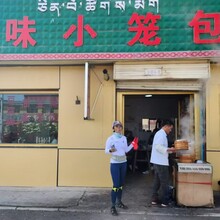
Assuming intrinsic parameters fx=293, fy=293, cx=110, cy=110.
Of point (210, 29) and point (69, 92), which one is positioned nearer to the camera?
point (210, 29)

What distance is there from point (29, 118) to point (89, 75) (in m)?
1.96

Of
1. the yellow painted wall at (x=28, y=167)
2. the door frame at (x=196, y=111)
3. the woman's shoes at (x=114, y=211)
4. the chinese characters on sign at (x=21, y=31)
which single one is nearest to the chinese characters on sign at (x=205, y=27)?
the door frame at (x=196, y=111)

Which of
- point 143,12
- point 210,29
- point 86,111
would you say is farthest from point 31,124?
point 210,29

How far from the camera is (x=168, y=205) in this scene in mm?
5844

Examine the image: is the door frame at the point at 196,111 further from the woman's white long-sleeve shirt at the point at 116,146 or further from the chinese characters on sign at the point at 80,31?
the woman's white long-sleeve shirt at the point at 116,146

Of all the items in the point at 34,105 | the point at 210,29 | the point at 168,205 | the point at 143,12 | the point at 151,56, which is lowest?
the point at 168,205

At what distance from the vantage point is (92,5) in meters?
6.98

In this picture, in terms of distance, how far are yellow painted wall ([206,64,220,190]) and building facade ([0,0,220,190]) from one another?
2 cm

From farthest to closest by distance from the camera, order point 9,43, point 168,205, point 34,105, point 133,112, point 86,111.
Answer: point 133,112
point 34,105
point 9,43
point 86,111
point 168,205

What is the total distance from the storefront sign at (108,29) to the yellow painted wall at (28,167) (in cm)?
232

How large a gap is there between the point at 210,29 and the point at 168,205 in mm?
3955

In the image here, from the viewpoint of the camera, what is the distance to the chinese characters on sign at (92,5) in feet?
22.6

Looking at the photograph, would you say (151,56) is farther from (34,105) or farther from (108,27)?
(34,105)

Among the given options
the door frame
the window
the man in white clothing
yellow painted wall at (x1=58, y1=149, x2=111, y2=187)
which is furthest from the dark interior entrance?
the man in white clothing
